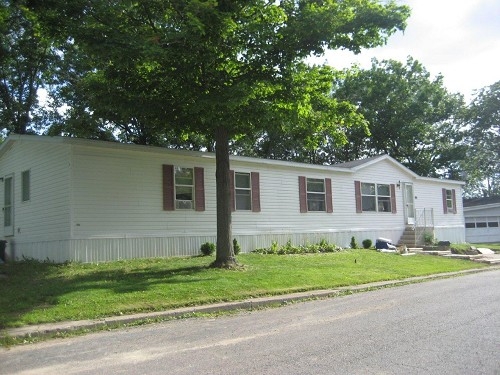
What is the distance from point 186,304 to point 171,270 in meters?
3.72

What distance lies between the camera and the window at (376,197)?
79.7 ft

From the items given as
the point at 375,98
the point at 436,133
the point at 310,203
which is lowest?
the point at 310,203

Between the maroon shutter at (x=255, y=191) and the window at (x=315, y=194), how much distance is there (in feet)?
10.0

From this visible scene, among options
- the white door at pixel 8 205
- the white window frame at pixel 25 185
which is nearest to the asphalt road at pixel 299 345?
the white window frame at pixel 25 185

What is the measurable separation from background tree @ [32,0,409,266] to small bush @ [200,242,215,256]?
307 centimetres

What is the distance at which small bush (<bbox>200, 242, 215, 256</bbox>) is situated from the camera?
16.9 m

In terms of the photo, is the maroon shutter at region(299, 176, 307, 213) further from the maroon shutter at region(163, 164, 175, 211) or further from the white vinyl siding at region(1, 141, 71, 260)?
the white vinyl siding at region(1, 141, 71, 260)

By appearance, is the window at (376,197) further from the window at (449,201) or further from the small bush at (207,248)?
the small bush at (207,248)

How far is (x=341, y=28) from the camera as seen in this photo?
12.5 meters

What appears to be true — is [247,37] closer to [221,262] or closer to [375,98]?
[221,262]

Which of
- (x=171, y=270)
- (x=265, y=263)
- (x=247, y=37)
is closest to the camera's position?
(x=247, y=37)

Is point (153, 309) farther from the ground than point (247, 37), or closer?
closer

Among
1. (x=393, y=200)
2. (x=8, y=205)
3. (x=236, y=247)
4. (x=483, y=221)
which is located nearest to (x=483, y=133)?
(x=483, y=221)

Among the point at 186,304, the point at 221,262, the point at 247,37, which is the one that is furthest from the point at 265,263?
the point at 247,37
